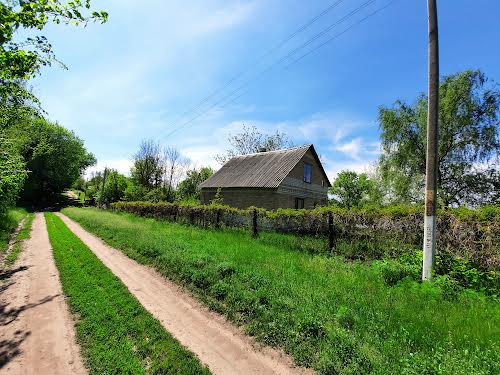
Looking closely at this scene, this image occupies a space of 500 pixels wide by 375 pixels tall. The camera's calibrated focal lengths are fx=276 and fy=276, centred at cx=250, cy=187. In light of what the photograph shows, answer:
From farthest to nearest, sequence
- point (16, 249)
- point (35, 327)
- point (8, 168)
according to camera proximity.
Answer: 1. point (16, 249)
2. point (8, 168)
3. point (35, 327)

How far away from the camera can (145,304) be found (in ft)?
19.4

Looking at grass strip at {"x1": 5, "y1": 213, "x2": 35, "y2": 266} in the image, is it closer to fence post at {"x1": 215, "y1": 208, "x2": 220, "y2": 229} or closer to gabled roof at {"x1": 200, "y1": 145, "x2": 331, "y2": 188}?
fence post at {"x1": 215, "y1": 208, "x2": 220, "y2": 229}

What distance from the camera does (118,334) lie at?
181 inches

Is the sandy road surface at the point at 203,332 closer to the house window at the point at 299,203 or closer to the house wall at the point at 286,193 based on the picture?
the house wall at the point at 286,193

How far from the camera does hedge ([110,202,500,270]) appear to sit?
21.3 feet

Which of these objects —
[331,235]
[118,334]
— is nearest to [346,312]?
[118,334]

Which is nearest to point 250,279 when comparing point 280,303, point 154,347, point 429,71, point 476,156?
point 280,303

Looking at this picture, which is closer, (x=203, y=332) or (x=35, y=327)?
(x=203, y=332)

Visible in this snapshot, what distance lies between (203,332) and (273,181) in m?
19.3

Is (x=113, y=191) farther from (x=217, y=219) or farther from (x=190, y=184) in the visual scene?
(x=217, y=219)

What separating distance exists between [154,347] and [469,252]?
7314 mm

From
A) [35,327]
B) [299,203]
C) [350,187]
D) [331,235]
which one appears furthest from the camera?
[350,187]

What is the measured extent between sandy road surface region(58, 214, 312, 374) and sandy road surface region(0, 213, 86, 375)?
1.45 m

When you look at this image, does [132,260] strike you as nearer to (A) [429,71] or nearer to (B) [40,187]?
(A) [429,71]
